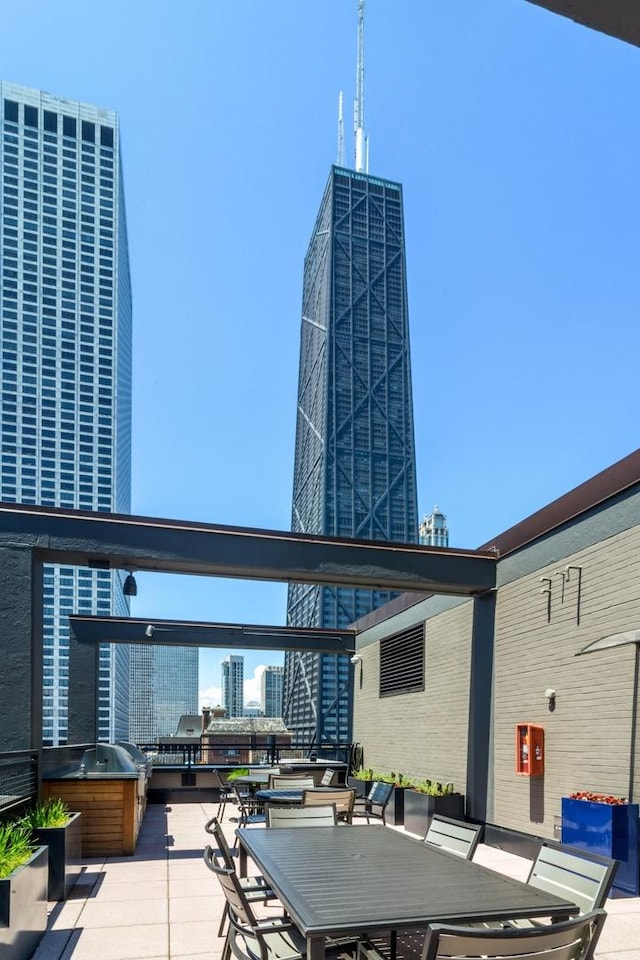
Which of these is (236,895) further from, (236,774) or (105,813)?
(236,774)

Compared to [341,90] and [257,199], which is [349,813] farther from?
[341,90]

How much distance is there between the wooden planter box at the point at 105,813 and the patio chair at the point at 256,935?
462 centimetres

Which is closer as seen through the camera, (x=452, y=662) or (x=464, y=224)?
(x=452, y=662)

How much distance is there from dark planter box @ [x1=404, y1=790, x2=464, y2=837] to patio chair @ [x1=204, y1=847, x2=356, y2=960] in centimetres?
603

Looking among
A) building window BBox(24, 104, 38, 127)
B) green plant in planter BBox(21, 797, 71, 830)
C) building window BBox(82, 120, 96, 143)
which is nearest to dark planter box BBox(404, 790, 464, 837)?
green plant in planter BBox(21, 797, 71, 830)

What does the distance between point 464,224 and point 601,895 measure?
26.6 meters

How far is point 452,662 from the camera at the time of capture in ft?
35.8

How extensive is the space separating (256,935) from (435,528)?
307 feet

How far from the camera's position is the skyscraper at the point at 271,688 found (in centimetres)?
11636

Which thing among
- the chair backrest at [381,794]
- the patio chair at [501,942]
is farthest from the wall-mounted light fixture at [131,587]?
the patio chair at [501,942]

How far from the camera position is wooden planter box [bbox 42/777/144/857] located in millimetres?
8031

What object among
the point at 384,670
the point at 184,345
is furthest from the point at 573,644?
the point at 184,345

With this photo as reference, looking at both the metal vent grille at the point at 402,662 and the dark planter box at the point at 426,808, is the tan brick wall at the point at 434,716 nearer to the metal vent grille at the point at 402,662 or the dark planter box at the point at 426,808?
the metal vent grille at the point at 402,662

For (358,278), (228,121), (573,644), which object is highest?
(358,278)
